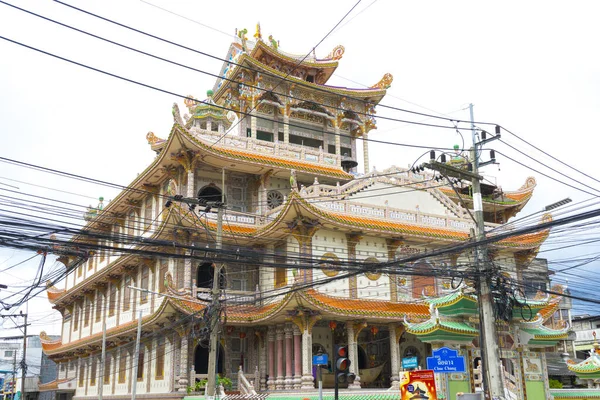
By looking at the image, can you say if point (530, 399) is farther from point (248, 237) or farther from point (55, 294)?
point (55, 294)

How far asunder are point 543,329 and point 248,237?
604 inches

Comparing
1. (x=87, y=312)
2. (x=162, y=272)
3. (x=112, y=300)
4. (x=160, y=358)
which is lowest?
(x=160, y=358)

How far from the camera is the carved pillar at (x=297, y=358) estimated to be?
2980cm

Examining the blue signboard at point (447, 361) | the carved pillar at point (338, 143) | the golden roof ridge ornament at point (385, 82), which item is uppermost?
the golden roof ridge ornament at point (385, 82)

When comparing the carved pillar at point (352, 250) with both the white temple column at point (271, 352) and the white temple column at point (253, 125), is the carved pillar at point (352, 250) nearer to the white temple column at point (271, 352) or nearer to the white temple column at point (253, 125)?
the white temple column at point (271, 352)

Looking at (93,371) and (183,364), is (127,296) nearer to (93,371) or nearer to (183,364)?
(93,371)

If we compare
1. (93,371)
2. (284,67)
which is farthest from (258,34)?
(93,371)

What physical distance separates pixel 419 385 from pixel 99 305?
34.1 meters

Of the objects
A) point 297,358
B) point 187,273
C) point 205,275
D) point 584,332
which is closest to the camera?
point 297,358

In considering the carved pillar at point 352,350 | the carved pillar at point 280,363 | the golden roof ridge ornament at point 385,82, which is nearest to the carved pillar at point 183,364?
the carved pillar at point 280,363

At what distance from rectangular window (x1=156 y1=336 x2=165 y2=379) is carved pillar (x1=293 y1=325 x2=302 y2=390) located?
25.0 ft

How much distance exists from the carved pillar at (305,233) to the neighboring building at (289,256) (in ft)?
0.20

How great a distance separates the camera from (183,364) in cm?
3105

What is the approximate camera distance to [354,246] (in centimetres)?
3366
